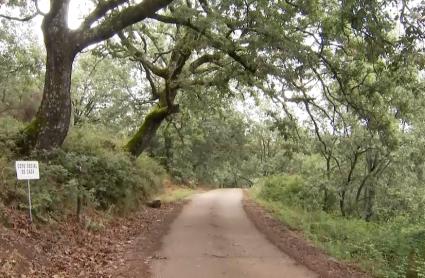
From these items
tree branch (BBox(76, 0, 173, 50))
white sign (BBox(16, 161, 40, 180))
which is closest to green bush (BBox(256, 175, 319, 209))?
tree branch (BBox(76, 0, 173, 50))

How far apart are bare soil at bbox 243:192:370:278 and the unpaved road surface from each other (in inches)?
9.6

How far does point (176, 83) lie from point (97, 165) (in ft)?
17.3

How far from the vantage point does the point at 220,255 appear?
33.0 ft

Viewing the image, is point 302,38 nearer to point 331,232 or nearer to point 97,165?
point 331,232

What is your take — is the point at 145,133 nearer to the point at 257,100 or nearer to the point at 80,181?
the point at 257,100

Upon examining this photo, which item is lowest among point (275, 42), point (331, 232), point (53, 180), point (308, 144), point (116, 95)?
point (331, 232)

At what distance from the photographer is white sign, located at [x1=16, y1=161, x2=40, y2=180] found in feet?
30.5

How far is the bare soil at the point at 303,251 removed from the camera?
907 centimetres

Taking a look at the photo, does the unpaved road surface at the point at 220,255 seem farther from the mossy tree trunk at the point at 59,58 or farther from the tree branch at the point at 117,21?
the tree branch at the point at 117,21

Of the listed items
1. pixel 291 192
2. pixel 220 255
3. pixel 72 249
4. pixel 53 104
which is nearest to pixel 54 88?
pixel 53 104

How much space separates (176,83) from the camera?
18516 millimetres

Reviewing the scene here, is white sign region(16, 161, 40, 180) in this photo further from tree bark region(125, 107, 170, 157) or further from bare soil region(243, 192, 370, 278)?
tree bark region(125, 107, 170, 157)

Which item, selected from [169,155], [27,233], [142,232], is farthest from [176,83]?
[169,155]

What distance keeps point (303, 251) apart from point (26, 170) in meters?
6.31
